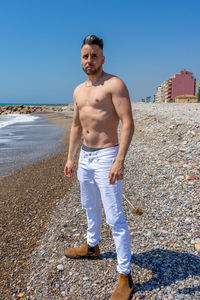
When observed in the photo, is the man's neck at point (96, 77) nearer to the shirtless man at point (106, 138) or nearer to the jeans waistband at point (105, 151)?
the shirtless man at point (106, 138)

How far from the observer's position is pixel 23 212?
218 inches

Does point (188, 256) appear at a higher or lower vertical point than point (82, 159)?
lower

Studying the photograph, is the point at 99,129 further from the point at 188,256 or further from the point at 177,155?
the point at 177,155

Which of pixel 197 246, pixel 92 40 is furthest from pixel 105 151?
pixel 197 246

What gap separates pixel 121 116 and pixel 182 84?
110373mm

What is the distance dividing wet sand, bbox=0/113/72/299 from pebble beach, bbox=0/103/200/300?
2 centimetres

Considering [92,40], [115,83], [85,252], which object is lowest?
[85,252]

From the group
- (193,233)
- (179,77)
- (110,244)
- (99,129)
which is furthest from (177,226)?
(179,77)

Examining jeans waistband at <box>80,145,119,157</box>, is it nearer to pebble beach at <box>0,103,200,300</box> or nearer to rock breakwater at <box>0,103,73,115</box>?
pebble beach at <box>0,103,200,300</box>

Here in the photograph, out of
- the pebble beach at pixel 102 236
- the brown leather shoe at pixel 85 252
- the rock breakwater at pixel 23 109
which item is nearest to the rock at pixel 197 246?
the pebble beach at pixel 102 236

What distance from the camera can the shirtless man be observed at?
2.73 metres

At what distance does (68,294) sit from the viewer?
3.12m

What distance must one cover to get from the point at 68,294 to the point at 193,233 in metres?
2.36

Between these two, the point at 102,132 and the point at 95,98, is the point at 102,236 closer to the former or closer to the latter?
the point at 102,132
